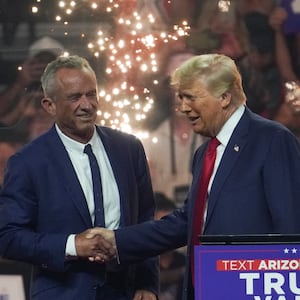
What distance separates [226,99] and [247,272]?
1.07m

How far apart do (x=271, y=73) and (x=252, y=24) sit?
30cm

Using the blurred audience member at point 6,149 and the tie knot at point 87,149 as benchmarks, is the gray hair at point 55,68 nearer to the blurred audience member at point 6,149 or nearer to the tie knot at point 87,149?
the tie knot at point 87,149

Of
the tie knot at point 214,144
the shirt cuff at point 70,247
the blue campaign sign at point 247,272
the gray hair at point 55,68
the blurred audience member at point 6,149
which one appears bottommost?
the blue campaign sign at point 247,272

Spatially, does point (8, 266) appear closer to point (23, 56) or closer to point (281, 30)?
point (23, 56)

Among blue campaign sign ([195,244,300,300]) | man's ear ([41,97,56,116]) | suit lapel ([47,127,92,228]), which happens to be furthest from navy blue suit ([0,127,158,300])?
blue campaign sign ([195,244,300,300])

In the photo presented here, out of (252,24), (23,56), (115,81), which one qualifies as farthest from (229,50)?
(23,56)

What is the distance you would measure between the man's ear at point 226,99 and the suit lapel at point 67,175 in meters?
0.76

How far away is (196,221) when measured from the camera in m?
4.00

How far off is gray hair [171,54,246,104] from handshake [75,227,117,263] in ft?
2.34

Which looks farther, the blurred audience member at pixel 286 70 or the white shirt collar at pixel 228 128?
the blurred audience member at pixel 286 70

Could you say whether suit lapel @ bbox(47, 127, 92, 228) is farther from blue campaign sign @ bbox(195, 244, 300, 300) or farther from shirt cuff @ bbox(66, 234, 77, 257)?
blue campaign sign @ bbox(195, 244, 300, 300)

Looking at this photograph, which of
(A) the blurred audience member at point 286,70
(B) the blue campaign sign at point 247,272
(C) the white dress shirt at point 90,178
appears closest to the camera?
(B) the blue campaign sign at point 247,272

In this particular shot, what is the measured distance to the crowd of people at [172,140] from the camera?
3922mm

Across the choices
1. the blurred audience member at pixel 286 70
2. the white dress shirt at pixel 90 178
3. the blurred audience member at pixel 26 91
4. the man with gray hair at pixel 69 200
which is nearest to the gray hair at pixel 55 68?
the man with gray hair at pixel 69 200
